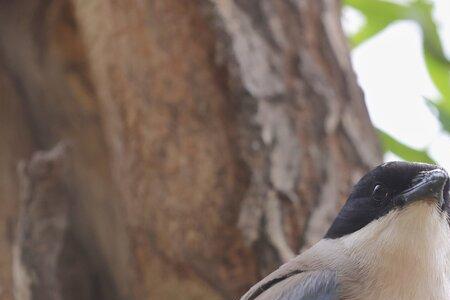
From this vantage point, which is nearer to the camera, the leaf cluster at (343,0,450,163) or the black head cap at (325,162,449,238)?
the black head cap at (325,162,449,238)

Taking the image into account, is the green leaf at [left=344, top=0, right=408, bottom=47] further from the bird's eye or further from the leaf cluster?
the bird's eye

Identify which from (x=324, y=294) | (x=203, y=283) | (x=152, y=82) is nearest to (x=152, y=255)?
(x=203, y=283)

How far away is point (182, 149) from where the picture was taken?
4.32 m

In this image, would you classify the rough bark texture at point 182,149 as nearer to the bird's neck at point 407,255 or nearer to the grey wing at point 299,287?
the grey wing at point 299,287

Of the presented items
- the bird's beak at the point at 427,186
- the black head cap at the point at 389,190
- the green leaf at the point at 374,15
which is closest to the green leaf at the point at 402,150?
the green leaf at the point at 374,15

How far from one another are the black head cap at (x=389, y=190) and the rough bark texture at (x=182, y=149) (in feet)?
1.39

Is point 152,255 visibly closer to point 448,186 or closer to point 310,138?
point 310,138

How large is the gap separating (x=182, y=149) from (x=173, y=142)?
4cm

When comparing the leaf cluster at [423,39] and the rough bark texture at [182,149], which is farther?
the leaf cluster at [423,39]

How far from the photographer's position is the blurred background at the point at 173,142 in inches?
165

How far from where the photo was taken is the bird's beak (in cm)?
348

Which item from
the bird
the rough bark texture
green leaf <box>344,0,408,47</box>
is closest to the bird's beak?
the bird

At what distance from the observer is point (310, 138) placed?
4.36 meters

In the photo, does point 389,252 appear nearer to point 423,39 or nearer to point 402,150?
point 402,150
